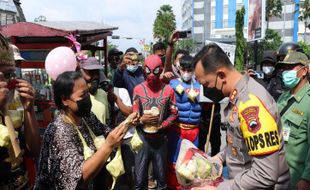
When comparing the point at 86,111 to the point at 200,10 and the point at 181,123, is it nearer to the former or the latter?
the point at 181,123

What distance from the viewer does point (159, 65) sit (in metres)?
4.70

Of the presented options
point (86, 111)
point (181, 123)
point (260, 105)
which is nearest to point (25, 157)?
point (86, 111)

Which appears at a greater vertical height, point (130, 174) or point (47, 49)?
point (47, 49)

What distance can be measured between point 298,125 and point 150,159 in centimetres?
234

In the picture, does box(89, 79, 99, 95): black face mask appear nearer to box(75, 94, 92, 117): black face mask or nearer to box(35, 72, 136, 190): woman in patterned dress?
box(35, 72, 136, 190): woman in patterned dress

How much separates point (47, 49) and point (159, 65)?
231 cm

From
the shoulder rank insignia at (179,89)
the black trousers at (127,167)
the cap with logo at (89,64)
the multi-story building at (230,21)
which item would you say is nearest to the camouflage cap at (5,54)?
the cap with logo at (89,64)

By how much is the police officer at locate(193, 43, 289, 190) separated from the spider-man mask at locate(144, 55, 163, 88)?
226cm

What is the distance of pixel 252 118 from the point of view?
6.51 ft

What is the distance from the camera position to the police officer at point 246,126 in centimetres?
194

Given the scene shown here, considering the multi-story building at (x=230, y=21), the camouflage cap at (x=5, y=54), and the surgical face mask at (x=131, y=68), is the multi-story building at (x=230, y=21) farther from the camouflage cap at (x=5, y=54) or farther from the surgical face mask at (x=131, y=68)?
the camouflage cap at (x=5, y=54)

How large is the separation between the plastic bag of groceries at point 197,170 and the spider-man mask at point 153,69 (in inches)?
95.7

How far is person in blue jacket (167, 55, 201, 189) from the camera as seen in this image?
199 inches

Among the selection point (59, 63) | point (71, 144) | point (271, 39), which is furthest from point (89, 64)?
point (271, 39)
